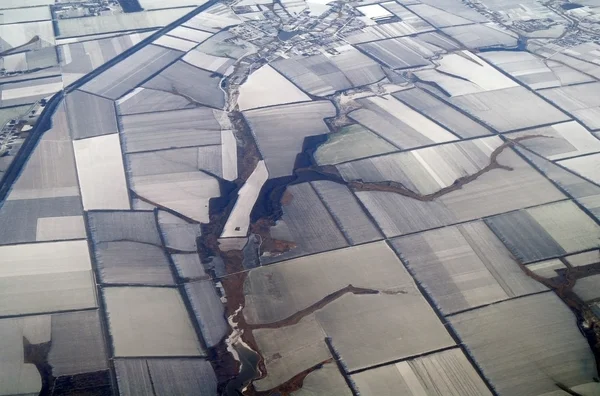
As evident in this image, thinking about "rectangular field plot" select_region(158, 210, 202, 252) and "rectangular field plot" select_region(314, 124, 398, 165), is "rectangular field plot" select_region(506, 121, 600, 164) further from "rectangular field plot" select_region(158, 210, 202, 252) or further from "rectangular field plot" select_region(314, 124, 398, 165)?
"rectangular field plot" select_region(158, 210, 202, 252)

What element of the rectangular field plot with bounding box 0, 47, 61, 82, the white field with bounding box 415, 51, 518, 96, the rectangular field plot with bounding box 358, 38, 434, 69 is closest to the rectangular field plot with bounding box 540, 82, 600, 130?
the white field with bounding box 415, 51, 518, 96

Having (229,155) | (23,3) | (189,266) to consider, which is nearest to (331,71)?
(229,155)

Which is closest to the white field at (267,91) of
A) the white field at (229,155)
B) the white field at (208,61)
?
the white field at (208,61)

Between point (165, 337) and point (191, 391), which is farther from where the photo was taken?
point (165, 337)

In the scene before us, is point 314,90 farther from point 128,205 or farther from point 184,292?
point 184,292

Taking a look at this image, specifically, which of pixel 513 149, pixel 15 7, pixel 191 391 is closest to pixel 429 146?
pixel 513 149

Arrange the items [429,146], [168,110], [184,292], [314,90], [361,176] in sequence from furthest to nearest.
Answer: [314,90]
[168,110]
[429,146]
[361,176]
[184,292]

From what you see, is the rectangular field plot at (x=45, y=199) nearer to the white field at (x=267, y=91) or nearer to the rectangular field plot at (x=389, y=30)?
the white field at (x=267, y=91)

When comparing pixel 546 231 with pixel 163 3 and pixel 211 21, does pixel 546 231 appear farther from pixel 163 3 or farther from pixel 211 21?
pixel 163 3
